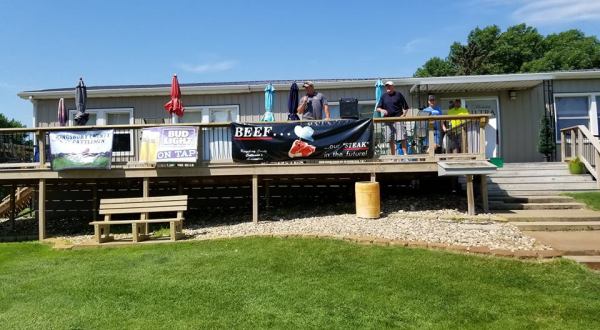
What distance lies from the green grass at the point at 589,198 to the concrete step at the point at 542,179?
76cm

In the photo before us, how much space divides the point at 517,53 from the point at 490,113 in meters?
36.6

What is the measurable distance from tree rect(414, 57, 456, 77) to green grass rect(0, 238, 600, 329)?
1734 inches

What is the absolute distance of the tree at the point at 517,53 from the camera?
39906 millimetres

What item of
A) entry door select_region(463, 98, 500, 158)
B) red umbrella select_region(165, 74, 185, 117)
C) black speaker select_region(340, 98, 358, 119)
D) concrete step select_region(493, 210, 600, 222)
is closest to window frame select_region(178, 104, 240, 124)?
red umbrella select_region(165, 74, 185, 117)

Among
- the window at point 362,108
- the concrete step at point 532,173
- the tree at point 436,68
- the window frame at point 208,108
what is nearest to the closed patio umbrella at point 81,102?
the window frame at point 208,108

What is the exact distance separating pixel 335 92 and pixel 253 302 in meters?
9.17

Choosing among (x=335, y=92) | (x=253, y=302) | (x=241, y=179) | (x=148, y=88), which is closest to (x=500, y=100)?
(x=335, y=92)

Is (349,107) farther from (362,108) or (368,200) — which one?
(362,108)

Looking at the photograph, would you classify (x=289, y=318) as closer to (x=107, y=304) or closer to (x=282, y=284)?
(x=282, y=284)

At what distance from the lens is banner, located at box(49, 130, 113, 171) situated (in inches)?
360

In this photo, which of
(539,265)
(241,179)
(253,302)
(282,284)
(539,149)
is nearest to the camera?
(253,302)

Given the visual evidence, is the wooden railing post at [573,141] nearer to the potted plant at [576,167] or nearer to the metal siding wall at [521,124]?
the potted plant at [576,167]

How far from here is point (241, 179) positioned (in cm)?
984

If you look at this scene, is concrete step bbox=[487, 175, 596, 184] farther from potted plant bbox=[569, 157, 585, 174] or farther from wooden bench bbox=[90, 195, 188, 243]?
wooden bench bbox=[90, 195, 188, 243]
